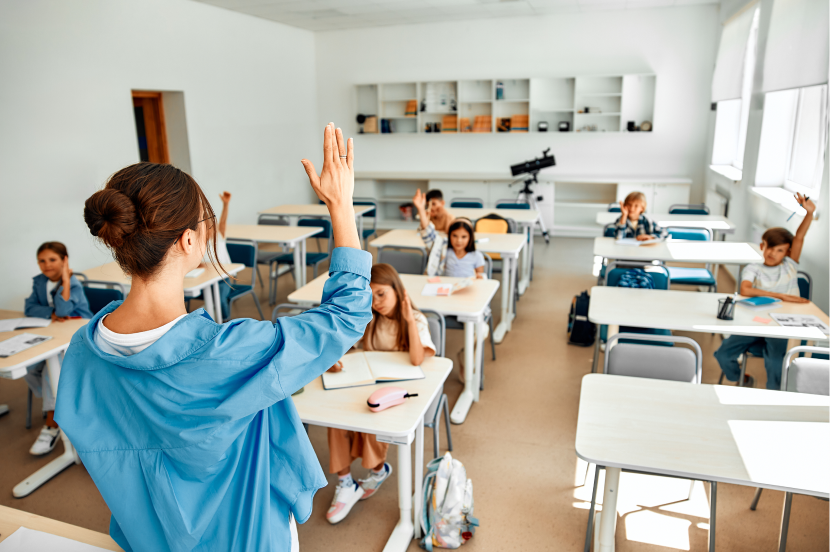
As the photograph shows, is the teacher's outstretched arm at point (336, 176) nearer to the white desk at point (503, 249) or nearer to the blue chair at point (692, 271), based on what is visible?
the white desk at point (503, 249)

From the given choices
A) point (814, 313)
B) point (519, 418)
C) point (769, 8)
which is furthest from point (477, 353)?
point (769, 8)

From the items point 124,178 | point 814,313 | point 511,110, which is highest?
point 511,110

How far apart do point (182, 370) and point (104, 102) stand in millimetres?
5681

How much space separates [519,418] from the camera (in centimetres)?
339

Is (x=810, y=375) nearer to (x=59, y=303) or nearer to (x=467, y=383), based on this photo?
(x=467, y=383)

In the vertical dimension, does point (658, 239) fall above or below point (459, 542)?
above

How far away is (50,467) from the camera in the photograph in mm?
2936

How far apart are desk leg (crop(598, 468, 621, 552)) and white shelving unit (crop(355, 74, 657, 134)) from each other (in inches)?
282

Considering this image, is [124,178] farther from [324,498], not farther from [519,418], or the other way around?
[519,418]

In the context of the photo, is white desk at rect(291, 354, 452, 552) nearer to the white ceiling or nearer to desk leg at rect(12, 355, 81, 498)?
desk leg at rect(12, 355, 81, 498)

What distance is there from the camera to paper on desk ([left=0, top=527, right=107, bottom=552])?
136 centimetres

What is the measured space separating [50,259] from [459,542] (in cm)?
279

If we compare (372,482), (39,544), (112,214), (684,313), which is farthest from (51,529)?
(684,313)

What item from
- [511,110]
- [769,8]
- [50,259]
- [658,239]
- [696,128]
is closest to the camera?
[50,259]
